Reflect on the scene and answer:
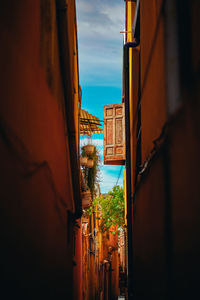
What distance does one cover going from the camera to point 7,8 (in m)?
2.12

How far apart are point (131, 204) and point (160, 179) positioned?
358 cm

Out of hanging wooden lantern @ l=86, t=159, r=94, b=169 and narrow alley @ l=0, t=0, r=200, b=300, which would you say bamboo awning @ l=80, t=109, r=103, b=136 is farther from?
narrow alley @ l=0, t=0, r=200, b=300

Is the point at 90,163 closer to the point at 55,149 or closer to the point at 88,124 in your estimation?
the point at 88,124

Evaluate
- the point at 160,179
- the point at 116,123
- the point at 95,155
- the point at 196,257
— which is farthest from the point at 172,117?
the point at 116,123

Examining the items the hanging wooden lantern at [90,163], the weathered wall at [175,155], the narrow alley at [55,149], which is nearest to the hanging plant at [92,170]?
the hanging wooden lantern at [90,163]

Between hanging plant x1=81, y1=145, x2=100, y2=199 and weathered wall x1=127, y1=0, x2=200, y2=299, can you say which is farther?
hanging plant x1=81, y1=145, x2=100, y2=199

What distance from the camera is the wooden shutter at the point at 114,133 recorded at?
1271 centimetres

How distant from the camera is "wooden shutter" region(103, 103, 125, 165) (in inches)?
500

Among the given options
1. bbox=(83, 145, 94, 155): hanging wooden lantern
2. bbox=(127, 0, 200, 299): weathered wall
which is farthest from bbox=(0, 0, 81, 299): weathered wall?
bbox=(83, 145, 94, 155): hanging wooden lantern

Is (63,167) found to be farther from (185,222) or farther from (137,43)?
(185,222)

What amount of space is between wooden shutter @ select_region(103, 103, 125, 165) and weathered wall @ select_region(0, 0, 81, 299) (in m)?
8.20

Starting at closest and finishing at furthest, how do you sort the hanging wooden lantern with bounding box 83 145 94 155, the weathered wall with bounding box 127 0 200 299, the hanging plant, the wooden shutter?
the weathered wall with bounding box 127 0 200 299 < the hanging wooden lantern with bounding box 83 145 94 155 < the hanging plant < the wooden shutter

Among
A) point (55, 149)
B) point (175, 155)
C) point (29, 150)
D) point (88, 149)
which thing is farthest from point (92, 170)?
point (175, 155)

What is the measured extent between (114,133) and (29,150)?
1014 centimetres
